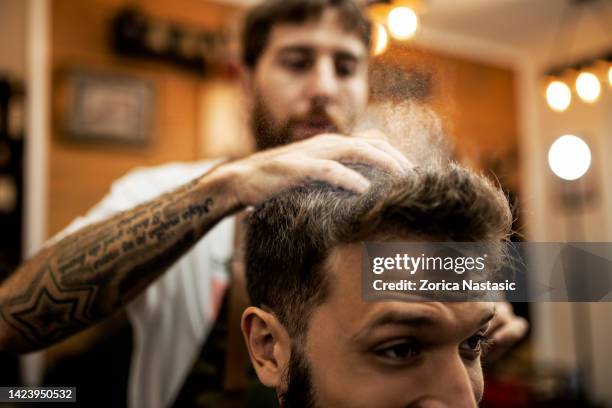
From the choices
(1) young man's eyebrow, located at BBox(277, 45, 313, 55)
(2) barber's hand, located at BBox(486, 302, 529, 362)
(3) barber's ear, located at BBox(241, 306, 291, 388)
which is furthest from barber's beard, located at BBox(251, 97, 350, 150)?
(2) barber's hand, located at BBox(486, 302, 529, 362)

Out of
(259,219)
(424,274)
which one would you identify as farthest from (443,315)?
(259,219)

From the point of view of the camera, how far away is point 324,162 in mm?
683

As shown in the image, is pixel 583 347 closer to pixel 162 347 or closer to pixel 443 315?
pixel 162 347

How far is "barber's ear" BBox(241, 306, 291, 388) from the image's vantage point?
0.73m

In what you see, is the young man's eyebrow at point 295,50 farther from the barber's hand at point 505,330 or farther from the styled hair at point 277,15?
the barber's hand at point 505,330

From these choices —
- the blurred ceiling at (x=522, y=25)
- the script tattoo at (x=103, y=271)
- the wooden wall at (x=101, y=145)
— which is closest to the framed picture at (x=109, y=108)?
the wooden wall at (x=101, y=145)

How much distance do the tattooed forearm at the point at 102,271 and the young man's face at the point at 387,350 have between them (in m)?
0.23

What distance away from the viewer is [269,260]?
0.78 metres

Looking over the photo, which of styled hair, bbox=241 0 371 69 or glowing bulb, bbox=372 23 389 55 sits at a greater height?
styled hair, bbox=241 0 371 69

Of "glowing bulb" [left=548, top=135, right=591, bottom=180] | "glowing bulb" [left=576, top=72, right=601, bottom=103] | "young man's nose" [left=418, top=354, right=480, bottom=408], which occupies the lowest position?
"young man's nose" [left=418, top=354, right=480, bottom=408]

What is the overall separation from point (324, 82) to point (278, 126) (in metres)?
0.36

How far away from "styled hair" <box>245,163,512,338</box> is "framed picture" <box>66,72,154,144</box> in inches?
105

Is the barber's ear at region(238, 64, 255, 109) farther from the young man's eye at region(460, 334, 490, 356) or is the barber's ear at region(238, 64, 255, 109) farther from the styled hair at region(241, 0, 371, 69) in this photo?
the young man's eye at region(460, 334, 490, 356)

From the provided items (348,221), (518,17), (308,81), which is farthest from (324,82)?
(518,17)
